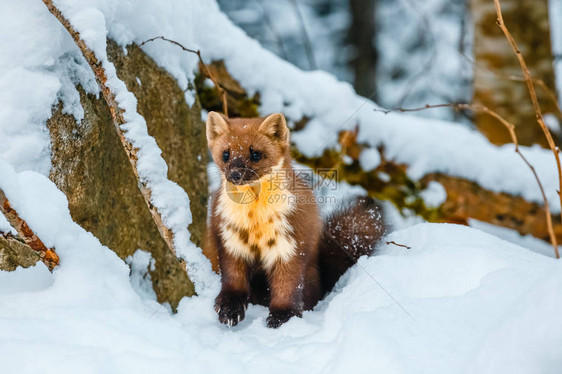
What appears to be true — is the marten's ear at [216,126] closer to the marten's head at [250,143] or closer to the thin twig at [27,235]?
the marten's head at [250,143]

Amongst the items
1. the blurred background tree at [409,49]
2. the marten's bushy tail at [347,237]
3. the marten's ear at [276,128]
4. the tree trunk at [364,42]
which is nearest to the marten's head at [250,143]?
the marten's ear at [276,128]

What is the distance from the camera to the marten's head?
264 centimetres

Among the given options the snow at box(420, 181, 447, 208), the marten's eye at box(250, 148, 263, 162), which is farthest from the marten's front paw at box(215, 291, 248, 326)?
the snow at box(420, 181, 447, 208)

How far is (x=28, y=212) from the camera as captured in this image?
1.93 metres

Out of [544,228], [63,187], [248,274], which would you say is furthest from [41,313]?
[544,228]

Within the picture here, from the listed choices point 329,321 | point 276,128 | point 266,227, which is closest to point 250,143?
point 276,128

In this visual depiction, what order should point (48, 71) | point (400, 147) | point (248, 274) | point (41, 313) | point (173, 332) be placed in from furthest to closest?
point (400, 147) < point (248, 274) < point (48, 71) < point (173, 332) < point (41, 313)

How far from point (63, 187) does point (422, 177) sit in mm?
3233

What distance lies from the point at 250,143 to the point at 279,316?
3.13 ft

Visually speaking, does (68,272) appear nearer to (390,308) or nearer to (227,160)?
(227,160)

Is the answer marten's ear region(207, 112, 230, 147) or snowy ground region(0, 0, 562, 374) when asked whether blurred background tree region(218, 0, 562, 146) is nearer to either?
snowy ground region(0, 0, 562, 374)

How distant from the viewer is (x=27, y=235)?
1.91 m

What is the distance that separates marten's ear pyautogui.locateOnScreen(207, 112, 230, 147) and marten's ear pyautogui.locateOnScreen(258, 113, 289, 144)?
0.21 meters

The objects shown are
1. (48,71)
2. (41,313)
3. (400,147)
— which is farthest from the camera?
(400,147)
